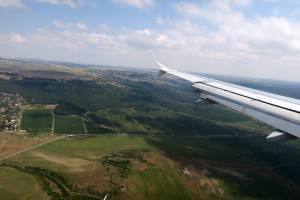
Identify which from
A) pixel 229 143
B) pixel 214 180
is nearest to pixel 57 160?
pixel 214 180

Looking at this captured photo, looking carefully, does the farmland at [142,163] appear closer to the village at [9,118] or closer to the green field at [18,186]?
the green field at [18,186]

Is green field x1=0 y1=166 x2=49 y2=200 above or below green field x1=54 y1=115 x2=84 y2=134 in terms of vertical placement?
above

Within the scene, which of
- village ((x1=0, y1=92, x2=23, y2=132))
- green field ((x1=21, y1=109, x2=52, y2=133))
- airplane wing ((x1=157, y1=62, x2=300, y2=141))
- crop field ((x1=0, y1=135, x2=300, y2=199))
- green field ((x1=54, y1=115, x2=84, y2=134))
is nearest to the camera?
airplane wing ((x1=157, y1=62, x2=300, y2=141))

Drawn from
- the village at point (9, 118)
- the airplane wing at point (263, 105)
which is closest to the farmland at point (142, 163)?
the village at point (9, 118)

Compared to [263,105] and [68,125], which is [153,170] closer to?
[263,105]

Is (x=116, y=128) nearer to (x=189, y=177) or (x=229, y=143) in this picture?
(x=229, y=143)

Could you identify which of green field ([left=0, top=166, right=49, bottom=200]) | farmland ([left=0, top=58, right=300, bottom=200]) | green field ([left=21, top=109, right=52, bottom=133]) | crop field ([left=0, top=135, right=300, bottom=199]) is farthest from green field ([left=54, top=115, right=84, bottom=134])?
green field ([left=0, top=166, right=49, bottom=200])

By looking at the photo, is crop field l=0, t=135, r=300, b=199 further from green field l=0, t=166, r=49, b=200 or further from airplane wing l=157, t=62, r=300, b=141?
airplane wing l=157, t=62, r=300, b=141
